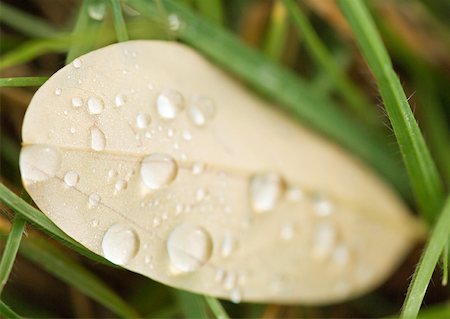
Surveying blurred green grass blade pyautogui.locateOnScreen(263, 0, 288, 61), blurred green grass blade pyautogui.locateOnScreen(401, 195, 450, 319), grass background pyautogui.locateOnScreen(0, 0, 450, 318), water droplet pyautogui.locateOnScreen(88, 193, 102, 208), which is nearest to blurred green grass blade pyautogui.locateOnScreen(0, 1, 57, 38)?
grass background pyautogui.locateOnScreen(0, 0, 450, 318)

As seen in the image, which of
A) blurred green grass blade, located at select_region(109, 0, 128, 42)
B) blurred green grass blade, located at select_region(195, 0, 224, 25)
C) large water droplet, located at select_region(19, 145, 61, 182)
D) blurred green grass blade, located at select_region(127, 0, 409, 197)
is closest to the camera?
large water droplet, located at select_region(19, 145, 61, 182)

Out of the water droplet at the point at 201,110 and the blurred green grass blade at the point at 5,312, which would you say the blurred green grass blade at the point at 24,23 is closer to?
the water droplet at the point at 201,110

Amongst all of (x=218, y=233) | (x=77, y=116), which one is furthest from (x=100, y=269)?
(x=77, y=116)

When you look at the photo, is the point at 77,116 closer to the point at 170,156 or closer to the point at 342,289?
the point at 170,156

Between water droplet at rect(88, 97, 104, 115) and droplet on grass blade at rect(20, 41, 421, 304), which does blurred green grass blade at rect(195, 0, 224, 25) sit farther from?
water droplet at rect(88, 97, 104, 115)

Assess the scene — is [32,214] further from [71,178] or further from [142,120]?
[142,120]

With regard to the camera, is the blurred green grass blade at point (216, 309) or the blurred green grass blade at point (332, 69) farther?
the blurred green grass blade at point (332, 69)

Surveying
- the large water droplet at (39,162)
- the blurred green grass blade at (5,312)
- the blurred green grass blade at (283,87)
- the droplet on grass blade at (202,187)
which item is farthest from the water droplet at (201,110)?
the blurred green grass blade at (5,312)
